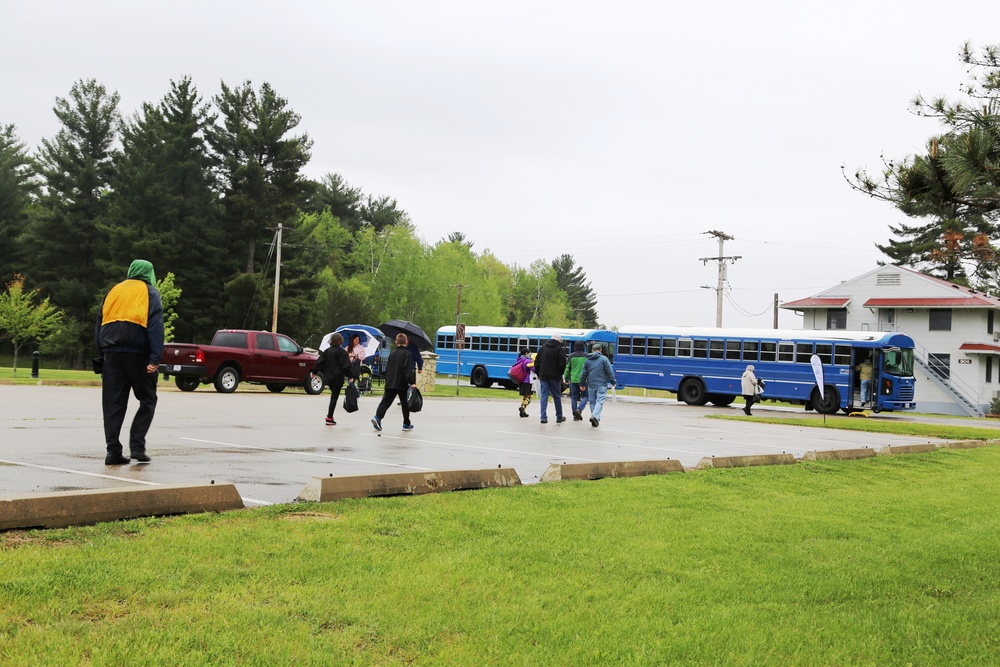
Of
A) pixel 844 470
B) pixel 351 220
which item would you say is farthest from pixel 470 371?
pixel 351 220

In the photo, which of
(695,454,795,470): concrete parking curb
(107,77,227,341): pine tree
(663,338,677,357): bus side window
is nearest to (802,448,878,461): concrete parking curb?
(695,454,795,470): concrete parking curb

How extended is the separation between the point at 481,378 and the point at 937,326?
84.6 ft

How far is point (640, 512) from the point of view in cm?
797

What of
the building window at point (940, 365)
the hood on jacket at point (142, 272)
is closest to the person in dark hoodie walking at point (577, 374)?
the hood on jacket at point (142, 272)

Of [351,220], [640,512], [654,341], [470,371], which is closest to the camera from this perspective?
[640,512]

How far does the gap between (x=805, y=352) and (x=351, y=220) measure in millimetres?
71180

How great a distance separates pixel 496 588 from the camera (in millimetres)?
5055

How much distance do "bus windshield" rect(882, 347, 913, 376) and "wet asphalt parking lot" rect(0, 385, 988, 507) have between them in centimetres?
1345

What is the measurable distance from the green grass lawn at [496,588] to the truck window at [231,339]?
75.1ft

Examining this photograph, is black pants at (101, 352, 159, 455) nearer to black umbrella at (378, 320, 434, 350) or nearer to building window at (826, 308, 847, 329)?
black umbrella at (378, 320, 434, 350)

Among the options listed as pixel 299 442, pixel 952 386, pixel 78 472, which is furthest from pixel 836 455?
pixel 952 386

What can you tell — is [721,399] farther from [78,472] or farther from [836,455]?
[78,472]

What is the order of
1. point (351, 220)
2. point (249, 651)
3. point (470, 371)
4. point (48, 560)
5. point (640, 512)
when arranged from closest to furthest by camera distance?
1. point (249, 651)
2. point (48, 560)
3. point (640, 512)
4. point (470, 371)
5. point (351, 220)

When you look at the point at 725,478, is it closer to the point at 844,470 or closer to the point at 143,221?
the point at 844,470
